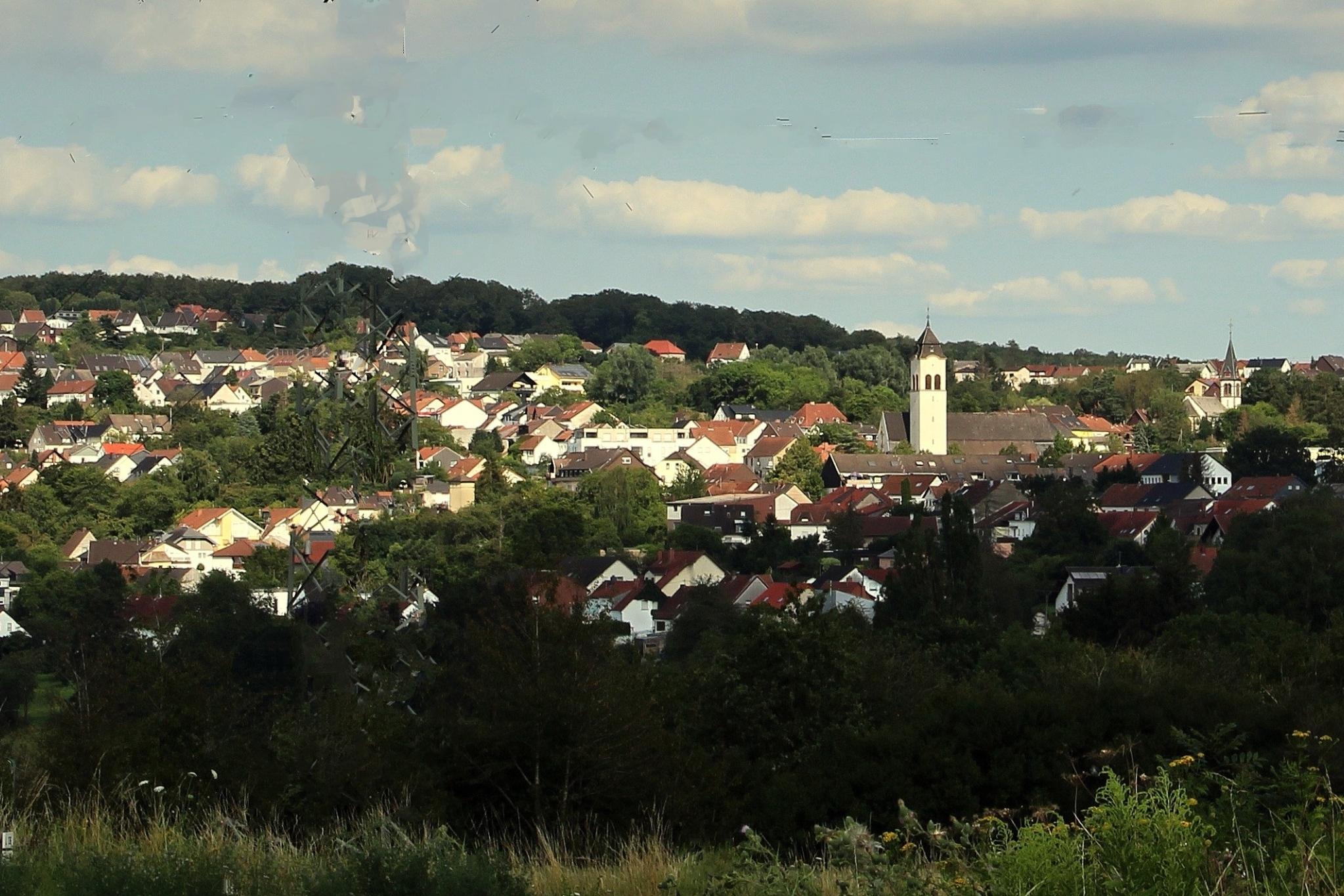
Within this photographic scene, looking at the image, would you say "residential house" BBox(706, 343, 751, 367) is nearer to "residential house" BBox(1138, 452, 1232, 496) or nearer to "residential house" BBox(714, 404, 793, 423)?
"residential house" BBox(714, 404, 793, 423)

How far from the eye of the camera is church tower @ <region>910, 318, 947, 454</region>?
234 ft

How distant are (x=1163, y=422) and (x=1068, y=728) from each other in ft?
211

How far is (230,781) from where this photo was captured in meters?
8.29

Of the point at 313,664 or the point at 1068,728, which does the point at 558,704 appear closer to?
the point at 1068,728

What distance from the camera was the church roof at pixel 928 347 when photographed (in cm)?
7350

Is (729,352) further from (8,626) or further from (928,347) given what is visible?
(8,626)

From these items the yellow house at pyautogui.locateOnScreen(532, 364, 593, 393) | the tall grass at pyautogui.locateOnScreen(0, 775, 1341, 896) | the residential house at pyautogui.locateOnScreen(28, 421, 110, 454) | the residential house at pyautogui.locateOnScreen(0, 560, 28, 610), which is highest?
the yellow house at pyautogui.locateOnScreen(532, 364, 593, 393)

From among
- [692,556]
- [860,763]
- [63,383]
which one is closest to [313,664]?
[860,763]

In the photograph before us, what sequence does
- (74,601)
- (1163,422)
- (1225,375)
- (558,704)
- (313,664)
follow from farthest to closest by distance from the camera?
1. (1225,375)
2. (1163,422)
3. (74,601)
4. (313,664)
5. (558,704)

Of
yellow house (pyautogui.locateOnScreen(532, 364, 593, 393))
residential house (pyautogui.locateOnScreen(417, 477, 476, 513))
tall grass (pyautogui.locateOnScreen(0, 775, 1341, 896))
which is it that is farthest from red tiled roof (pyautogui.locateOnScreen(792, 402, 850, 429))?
tall grass (pyautogui.locateOnScreen(0, 775, 1341, 896))

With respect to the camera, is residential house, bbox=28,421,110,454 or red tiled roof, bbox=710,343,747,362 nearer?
residential house, bbox=28,421,110,454

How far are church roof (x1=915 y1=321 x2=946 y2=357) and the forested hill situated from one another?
31.2 meters

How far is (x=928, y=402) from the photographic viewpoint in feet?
237

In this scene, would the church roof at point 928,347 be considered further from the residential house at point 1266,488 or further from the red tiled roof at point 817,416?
the residential house at point 1266,488
